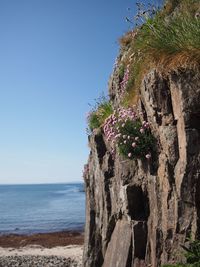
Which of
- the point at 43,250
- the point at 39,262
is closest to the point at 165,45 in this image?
the point at 39,262

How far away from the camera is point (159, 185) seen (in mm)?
9617

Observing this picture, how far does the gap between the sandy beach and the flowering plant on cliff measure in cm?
1152

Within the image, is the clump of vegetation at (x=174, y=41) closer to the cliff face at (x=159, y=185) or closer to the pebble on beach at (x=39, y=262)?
the cliff face at (x=159, y=185)

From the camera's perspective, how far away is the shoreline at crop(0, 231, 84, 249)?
32344 millimetres

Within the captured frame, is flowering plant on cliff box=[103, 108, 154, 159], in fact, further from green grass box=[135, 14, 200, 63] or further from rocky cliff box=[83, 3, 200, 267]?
green grass box=[135, 14, 200, 63]

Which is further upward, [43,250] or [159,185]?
[159,185]

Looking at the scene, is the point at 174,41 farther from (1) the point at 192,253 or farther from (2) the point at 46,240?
(2) the point at 46,240

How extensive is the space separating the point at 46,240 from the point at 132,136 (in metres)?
26.0

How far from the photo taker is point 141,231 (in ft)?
33.6

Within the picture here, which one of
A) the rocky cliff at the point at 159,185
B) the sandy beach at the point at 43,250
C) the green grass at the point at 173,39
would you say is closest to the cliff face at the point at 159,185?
the rocky cliff at the point at 159,185

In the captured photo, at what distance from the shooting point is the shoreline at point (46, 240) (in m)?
32.3

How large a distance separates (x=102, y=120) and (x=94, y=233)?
12.2 feet

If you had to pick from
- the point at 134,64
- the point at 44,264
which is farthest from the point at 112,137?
the point at 44,264

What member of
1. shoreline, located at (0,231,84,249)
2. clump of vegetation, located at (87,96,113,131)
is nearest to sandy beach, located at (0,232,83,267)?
shoreline, located at (0,231,84,249)
